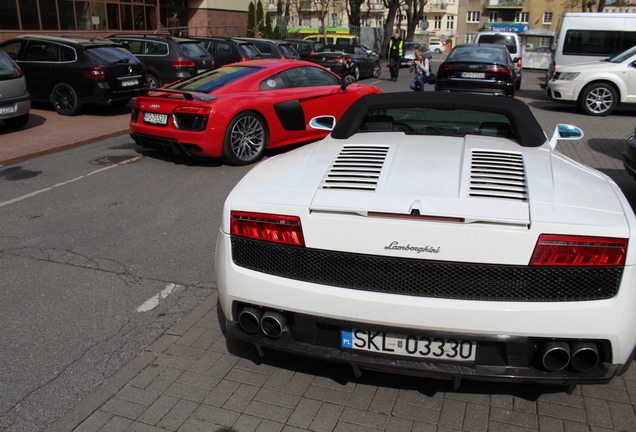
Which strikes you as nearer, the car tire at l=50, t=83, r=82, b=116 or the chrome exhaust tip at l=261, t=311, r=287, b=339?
the chrome exhaust tip at l=261, t=311, r=287, b=339

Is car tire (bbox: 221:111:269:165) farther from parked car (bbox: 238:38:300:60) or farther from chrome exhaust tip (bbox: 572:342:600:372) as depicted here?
parked car (bbox: 238:38:300:60)

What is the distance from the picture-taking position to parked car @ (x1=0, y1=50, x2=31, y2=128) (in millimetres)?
9945

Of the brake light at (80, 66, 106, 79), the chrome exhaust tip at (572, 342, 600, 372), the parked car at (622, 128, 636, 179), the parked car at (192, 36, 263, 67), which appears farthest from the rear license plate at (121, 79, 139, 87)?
the chrome exhaust tip at (572, 342, 600, 372)

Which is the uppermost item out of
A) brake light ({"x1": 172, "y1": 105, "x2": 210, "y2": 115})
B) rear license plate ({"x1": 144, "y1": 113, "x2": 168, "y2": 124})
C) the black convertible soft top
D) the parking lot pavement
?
the black convertible soft top

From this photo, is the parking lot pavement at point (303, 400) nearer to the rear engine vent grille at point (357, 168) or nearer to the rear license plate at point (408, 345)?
the rear license plate at point (408, 345)

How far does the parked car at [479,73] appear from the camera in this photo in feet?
46.2

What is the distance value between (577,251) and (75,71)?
470 inches

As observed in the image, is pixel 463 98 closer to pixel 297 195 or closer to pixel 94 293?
pixel 297 195

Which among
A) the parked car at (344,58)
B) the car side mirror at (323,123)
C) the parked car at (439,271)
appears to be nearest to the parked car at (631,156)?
the car side mirror at (323,123)

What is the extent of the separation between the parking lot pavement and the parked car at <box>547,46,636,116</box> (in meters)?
12.2

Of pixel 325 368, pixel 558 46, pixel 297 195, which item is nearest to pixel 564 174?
pixel 297 195

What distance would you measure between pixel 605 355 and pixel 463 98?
6.94ft

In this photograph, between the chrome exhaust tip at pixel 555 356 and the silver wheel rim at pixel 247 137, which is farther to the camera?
the silver wheel rim at pixel 247 137

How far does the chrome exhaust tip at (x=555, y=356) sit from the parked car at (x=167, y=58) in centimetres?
1354
